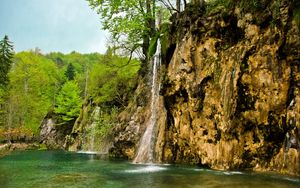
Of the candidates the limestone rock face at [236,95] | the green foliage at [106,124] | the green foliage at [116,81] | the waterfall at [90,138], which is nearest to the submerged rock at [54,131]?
the waterfall at [90,138]

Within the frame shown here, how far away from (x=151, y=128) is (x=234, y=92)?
7.86 m

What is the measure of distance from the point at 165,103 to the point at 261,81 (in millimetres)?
7223

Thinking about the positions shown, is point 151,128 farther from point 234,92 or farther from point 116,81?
point 116,81

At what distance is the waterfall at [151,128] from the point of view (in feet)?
73.5

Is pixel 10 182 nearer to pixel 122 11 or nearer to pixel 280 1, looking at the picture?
pixel 280 1

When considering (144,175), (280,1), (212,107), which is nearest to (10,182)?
(144,175)

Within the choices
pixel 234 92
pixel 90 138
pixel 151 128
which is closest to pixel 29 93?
pixel 90 138

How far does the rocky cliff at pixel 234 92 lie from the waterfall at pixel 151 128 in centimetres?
67

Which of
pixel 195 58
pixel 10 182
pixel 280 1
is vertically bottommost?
pixel 10 182

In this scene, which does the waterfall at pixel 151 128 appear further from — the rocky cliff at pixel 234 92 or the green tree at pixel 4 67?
the green tree at pixel 4 67

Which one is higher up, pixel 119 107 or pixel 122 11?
pixel 122 11

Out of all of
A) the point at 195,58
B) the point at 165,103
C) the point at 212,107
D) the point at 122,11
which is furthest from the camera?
the point at 122,11

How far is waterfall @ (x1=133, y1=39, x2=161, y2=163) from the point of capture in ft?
73.5

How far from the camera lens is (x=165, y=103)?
876 inches
